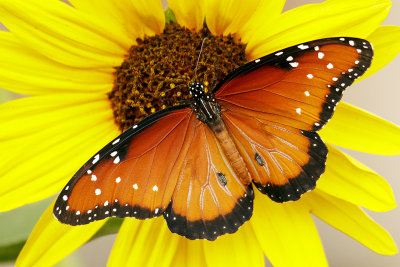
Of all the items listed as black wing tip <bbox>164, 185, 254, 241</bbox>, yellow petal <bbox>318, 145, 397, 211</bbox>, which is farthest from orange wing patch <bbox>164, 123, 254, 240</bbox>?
yellow petal <bbox>318, 145, 397, 211</bbox>

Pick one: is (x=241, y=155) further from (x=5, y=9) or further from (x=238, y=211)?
(x=5, y=9)

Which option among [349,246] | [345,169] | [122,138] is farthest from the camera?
[349,246]

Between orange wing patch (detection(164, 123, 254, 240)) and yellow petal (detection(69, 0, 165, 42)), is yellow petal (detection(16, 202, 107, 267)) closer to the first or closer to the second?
orange wing patch (detection(164, 123, 254, 240))

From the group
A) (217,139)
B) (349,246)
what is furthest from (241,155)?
(349,246)

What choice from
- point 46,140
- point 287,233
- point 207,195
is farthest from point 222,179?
point 46,140

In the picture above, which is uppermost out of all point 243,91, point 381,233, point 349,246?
point 243,91

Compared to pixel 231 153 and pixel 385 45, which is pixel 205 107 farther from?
pixel 385 45
